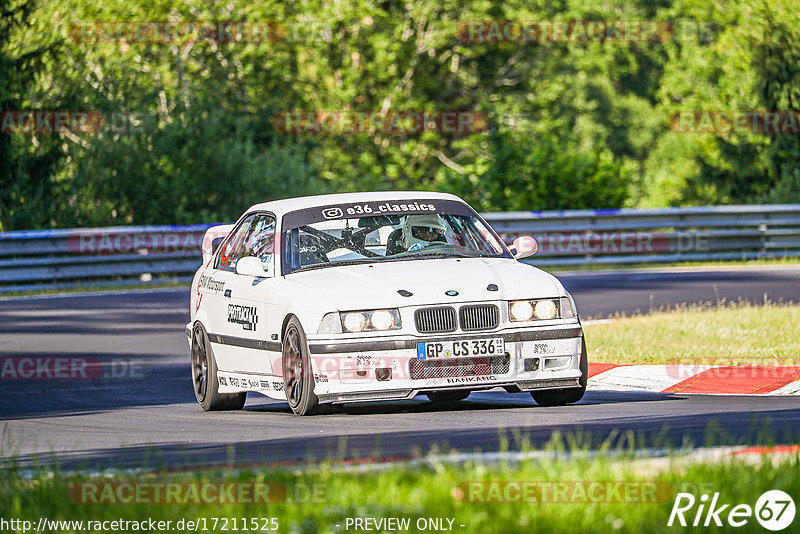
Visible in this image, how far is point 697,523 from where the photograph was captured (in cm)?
520

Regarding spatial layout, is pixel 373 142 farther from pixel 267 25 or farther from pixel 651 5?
pixel 651 5

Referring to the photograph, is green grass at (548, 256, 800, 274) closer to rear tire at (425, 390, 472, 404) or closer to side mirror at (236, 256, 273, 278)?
rear tire at (425, 390, 472, 404)

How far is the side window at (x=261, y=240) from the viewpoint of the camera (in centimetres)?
1091

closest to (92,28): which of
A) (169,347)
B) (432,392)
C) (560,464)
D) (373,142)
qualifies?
(373,142)

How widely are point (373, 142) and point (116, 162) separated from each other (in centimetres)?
1482

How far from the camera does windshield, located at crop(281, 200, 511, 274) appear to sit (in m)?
10.6

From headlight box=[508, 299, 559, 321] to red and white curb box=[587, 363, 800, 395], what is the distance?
7.21 feet

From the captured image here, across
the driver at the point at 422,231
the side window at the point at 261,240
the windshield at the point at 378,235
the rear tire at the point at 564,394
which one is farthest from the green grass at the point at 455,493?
the side window at the point at 261,240

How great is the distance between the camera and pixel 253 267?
10547 millimetres

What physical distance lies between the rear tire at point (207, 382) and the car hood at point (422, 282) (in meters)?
1.44

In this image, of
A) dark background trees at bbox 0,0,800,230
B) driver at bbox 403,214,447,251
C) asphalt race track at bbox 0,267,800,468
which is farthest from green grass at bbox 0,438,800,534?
dark background trees at bbox 0,0,800,230
